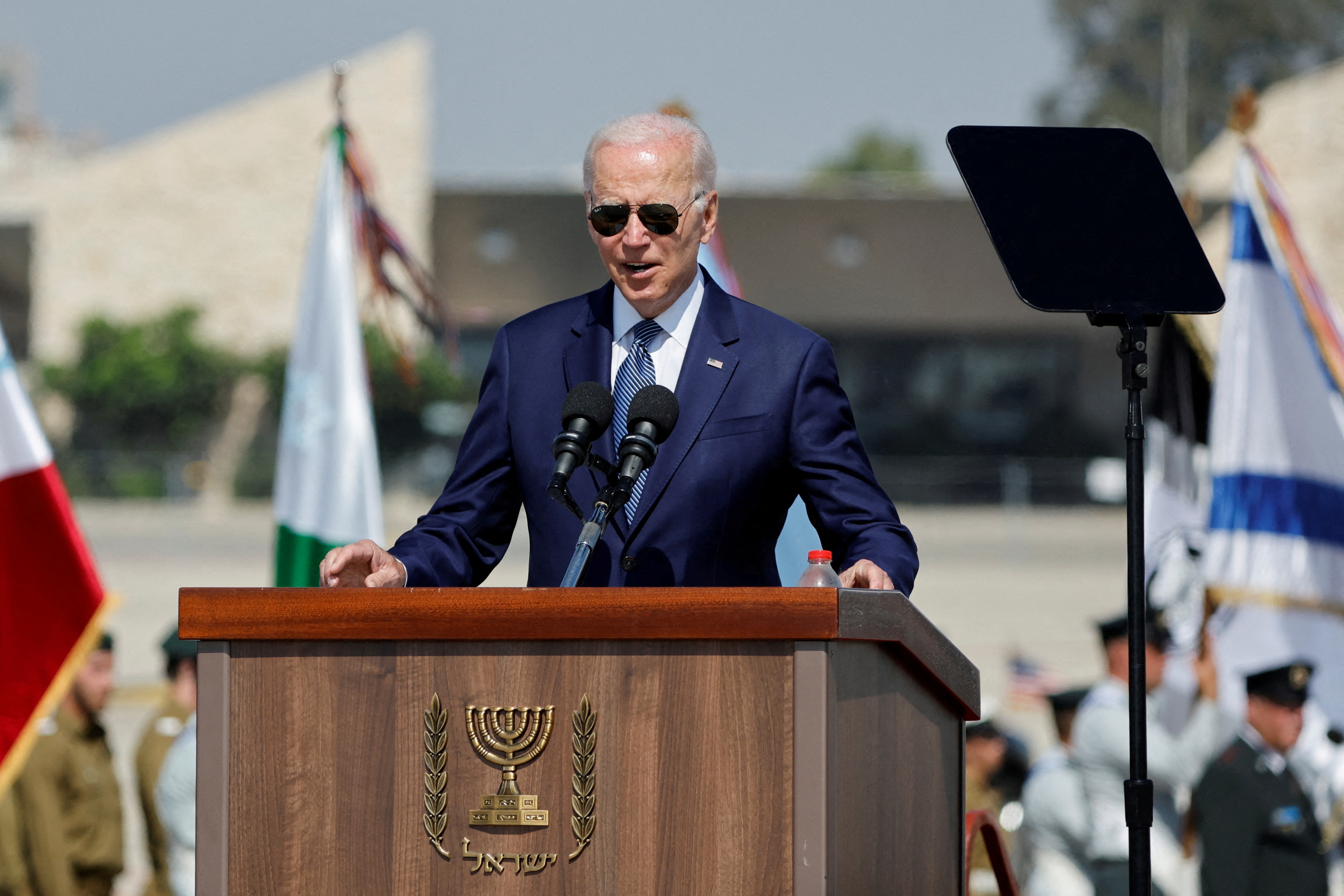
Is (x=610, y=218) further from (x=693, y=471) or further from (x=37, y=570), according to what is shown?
(x=37, y=570)

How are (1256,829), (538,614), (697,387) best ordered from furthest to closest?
(1256,829) → (697,387) → (538,614)

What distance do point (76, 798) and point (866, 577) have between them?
213 inches

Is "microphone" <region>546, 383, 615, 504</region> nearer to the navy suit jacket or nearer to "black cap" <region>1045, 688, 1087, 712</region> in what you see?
the navy suit jacket

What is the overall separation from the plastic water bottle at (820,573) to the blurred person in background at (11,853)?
534 centimetres

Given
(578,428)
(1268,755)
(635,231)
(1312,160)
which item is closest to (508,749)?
(578,428)

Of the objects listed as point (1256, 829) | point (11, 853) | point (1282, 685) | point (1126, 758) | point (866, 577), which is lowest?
point (11, 853)

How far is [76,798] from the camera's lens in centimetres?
685

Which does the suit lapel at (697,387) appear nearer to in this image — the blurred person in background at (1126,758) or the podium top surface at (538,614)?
the podium top surface at (538,614)

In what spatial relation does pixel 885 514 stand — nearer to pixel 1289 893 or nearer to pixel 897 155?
pixel 1289 893

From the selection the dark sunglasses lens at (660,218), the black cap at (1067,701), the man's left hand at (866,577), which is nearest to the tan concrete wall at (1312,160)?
the black cap at (1067,701)

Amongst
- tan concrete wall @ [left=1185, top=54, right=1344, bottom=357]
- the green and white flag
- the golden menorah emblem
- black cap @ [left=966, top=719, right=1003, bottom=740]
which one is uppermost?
tan concrete wall @ [left=1185, top=54, right=1344, bottom=357]

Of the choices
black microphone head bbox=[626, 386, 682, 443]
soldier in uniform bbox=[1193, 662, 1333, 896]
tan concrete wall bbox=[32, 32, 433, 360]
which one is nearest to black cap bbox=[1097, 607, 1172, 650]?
soldier in uniform bbox=[1193, 662, 1333, 896]

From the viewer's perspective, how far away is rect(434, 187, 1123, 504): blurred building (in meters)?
30.7

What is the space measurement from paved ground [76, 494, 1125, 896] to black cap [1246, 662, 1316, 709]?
1109 centimetres
